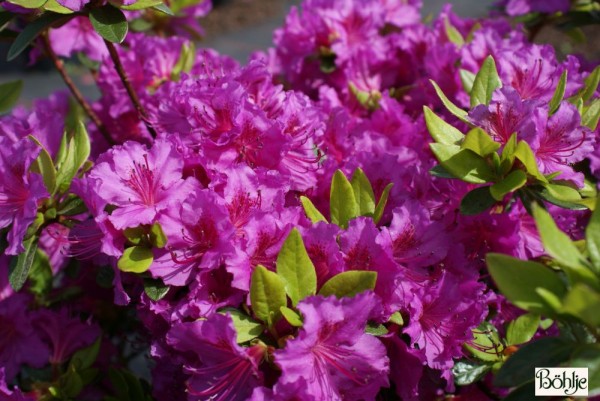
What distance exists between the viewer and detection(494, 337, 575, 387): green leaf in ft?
2.90

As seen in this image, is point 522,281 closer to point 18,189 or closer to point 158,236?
point 158,236

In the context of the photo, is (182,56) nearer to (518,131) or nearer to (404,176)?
(404,176)

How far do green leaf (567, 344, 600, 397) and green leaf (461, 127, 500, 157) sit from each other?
1.15 feet

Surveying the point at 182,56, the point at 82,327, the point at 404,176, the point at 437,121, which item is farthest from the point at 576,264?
the point at 182,56

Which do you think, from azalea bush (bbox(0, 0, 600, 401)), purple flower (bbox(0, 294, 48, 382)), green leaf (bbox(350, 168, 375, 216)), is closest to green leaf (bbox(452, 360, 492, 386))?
azalea bush (bbox(0, 0, 600, 401))

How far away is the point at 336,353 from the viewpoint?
989mm

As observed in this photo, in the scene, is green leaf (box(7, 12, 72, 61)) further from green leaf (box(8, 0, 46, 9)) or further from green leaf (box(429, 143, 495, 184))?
green leaf (box(429, 143, 495, 184))

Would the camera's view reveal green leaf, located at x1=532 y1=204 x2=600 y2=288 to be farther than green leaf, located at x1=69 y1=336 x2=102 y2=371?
No

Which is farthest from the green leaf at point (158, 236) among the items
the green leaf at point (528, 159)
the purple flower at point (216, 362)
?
the green leaf at point (528, 159)

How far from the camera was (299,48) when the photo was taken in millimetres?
1818

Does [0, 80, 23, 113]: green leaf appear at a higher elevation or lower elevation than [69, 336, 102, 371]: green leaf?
higher

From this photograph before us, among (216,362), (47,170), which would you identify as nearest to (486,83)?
(216,362)

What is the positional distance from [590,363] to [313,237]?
431 millimetres

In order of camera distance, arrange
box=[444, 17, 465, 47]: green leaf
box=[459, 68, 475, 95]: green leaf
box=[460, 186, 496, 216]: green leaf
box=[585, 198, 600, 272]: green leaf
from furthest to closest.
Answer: box=[444, 17, 465, 47]: green leaf, box=[459, 68, 475, 95]: green leaf, box=[460, 186, 496, 216]: green leaf, box=[585, 198, 600, 272]: green leaf
